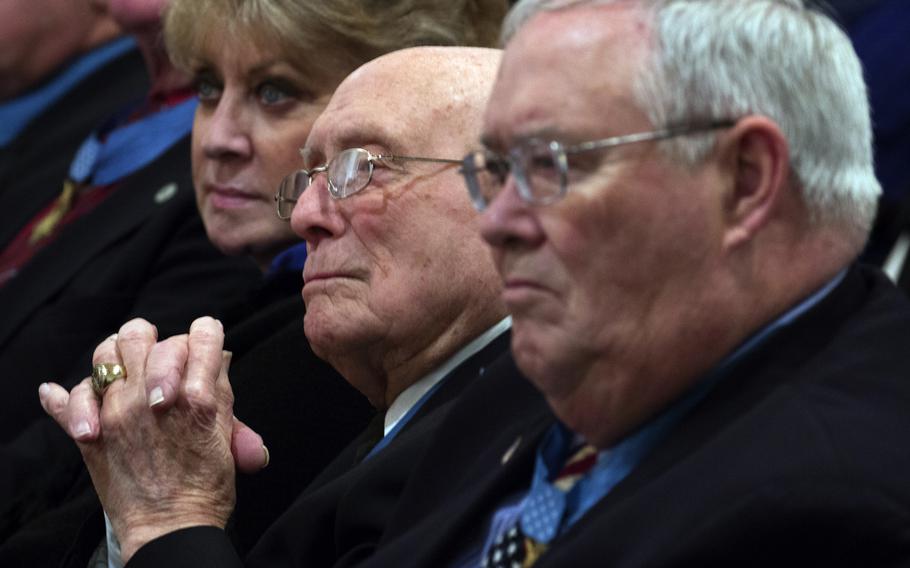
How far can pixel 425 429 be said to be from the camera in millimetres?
2221

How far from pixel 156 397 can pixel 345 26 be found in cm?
89

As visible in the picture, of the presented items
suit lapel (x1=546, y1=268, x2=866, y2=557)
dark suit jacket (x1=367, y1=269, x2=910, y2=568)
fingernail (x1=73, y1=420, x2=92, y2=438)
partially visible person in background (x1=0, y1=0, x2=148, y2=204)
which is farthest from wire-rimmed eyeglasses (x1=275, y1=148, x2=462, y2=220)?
partially visible person in background (x1=0, y1=0, x2=148, y2=204)

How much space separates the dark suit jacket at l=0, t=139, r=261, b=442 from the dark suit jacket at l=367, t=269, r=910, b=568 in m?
1.63

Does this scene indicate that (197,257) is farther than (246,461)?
Yes

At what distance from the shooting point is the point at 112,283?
3.52m

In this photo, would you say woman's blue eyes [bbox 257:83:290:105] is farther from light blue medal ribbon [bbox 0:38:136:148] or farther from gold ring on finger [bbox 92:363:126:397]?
light blue medal ribbon [bbox 0:38:136:148]

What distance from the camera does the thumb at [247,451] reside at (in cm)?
240

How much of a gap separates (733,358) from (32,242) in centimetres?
278

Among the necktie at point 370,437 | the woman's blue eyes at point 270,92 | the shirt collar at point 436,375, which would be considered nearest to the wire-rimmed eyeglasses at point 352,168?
the shirt collar at point 436,375

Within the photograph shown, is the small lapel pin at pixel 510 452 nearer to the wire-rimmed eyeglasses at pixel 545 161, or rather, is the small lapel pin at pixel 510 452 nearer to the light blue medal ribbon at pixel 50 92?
the wire-rimmed eyeglasses at pixel 545 161

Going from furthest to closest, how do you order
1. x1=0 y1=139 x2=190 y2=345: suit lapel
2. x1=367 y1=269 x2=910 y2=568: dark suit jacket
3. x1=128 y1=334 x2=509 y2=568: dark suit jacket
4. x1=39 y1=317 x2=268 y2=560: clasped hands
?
x1=0 y1=139 x2=190 y2=345: suit lapel < x1=39 y1=317 x2=268 y2=560: clasped hands < x1=128 y1=334 x2=509 y2=568: dark suit jacket < x1=367 y1=269 x2=910 y2=568: dark suit jacket

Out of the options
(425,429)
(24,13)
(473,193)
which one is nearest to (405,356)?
(425,429)

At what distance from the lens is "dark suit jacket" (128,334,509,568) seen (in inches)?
82.7

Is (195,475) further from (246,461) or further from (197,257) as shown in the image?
(197,257)
